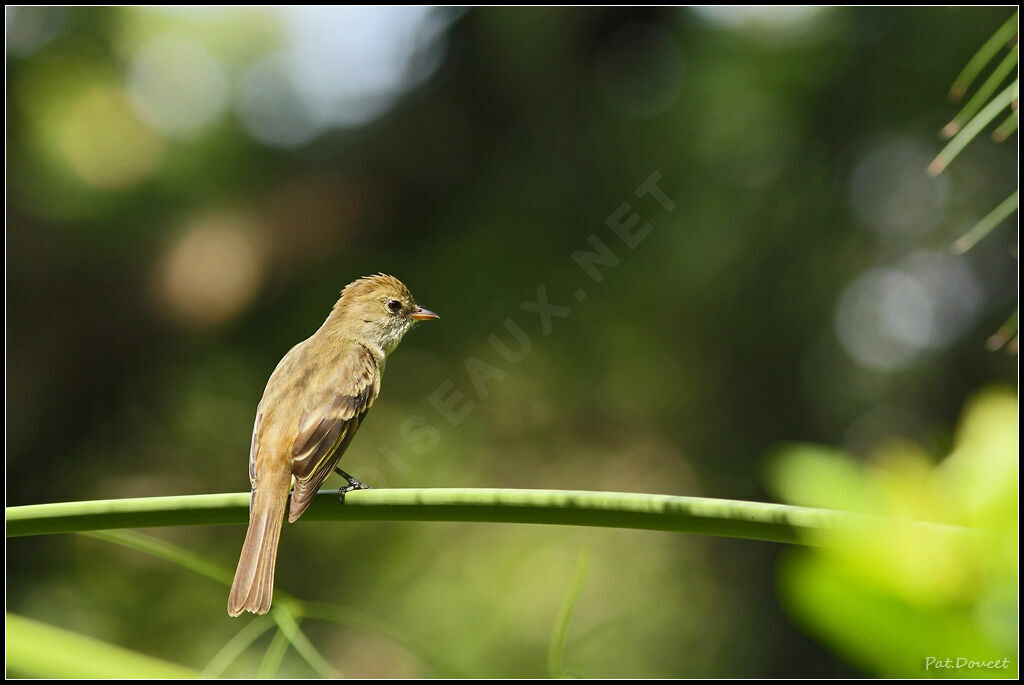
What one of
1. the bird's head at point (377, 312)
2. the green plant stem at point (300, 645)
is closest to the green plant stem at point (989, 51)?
the green plant stem at point (300, 645)

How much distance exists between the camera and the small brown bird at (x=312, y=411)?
2.24 m

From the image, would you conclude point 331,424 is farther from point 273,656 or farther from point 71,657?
point 71,657

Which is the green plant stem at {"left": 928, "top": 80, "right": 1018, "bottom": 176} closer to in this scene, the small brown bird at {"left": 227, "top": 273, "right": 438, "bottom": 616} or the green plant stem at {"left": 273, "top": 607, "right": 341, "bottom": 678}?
the green plant stem at {"left": 273, "top": 607, "right": 341, "bottom": 678}

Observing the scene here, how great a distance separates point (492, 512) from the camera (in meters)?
1.26

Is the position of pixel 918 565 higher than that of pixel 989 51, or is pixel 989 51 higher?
pixel 989 51

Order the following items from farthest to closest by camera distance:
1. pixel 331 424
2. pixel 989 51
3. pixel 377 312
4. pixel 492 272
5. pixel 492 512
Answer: pixel 492 272 < pixel 377 312 < pixel 331 424 < pixel 989 51 < pixel 492 512

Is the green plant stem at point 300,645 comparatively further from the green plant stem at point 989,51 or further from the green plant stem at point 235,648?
the green plant stem at point 989,51

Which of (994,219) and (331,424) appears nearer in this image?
(994,219)

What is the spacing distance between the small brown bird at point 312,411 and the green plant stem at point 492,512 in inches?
28.7

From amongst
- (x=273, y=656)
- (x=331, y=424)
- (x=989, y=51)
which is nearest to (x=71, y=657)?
(x=273, y=656)

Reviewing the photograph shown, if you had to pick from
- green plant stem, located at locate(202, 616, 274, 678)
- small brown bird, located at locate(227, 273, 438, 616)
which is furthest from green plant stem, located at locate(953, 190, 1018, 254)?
small brown bird, located at locate(227, 273, 438, 616)

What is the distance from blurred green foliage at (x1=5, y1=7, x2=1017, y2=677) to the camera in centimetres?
503

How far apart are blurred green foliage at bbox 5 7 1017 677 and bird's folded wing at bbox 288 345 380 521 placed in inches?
74.1

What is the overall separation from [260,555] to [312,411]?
607 mm
